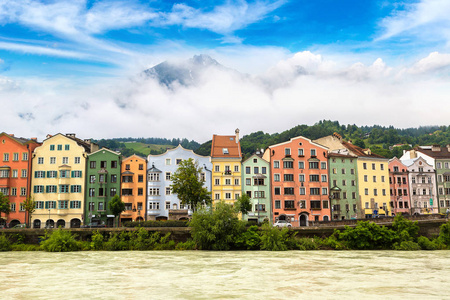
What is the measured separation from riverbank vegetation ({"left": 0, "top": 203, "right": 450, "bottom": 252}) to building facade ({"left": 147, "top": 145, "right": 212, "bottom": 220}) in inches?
875

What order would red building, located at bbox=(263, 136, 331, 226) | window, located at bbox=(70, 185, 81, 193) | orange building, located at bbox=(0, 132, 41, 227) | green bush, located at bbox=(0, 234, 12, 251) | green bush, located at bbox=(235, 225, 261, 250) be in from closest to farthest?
green bush, located at bbox=(235, 225, 261, 250) → green bush, located at bbox=(0, 234, 12, 251) → orange building, located at bbox=(0, 132, 41, 227) → window, located at bbox=(70, 185, 81, 193) → red building, located at bbox=(263, 136, 331, 226)

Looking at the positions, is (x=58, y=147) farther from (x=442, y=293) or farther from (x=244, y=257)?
(x=442, y=293)

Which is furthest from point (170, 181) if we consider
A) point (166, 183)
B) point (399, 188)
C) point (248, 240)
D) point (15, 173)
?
point (399, 188)

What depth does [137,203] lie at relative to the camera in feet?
246

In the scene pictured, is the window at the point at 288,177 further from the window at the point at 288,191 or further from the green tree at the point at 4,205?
the green tree at the point at 4,205

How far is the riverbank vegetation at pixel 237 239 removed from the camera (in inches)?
1930

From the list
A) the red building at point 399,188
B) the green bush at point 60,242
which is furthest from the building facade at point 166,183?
the red building at point 399,188

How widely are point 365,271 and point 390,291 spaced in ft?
26.2

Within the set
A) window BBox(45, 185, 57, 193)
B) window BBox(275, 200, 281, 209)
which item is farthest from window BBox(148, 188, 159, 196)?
window BBox(275, 200, 281, 209)

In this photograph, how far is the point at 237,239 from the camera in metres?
49.5

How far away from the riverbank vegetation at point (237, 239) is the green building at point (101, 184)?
2233cm

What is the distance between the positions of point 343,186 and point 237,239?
127 ft

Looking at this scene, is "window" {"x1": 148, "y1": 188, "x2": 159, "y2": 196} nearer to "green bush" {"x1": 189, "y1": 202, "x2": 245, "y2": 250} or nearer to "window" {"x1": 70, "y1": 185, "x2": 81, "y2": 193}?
"window" {"x1": 70, "y1": 185, "x2": 81, "y2": 193}

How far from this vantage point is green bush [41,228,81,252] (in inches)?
1929
